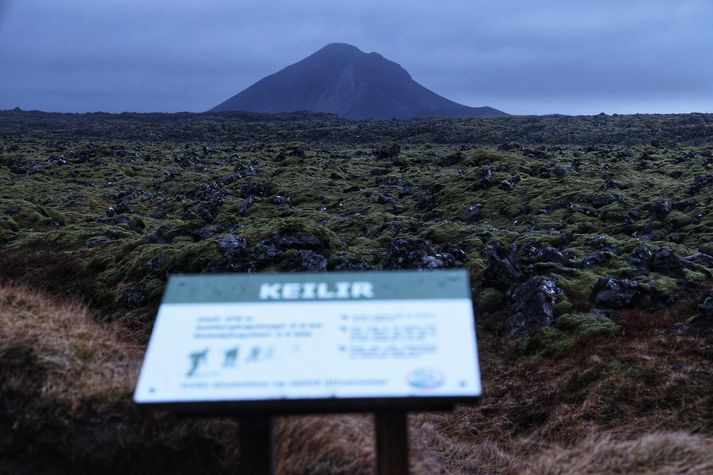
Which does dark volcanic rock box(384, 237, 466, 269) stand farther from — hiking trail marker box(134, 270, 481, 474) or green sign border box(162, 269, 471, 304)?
hiking trail marker box(134, 270, 481, 474)

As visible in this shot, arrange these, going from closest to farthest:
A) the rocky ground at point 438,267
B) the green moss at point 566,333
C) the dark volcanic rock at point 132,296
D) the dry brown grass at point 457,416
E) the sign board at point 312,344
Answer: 1. the sign board at point 312,344
2. the dry brown grass at point 457,416
3. the rocky ground at point 438,267
4. the green moss at point 566,333
5. the dark volcanic rock at point 132,296

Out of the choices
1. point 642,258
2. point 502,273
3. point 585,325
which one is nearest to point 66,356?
point 585,325

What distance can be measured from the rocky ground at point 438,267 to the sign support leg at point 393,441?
53.2 inches

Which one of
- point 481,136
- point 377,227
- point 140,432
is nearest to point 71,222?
point 377,227

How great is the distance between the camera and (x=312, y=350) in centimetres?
575

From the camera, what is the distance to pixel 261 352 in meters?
5.73

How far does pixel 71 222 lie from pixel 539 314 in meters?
20.4

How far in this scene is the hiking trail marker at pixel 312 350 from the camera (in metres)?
5.43

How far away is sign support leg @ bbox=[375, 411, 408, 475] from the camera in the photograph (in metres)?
5.82

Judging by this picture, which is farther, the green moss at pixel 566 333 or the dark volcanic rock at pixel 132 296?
the dark volcanic rock at pixel 132 296

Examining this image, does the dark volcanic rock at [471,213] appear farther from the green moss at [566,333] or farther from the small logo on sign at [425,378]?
the small logo on sign at [425,378]

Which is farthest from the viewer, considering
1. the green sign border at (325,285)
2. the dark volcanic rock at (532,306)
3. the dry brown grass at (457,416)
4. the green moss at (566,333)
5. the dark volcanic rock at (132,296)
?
the dark volcanic rock at (132,296)

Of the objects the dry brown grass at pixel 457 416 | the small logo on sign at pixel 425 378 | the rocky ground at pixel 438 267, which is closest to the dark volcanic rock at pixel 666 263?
the rocky ground at pixel 438 267

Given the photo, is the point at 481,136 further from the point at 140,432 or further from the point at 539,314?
Answer: the point at 140,432
